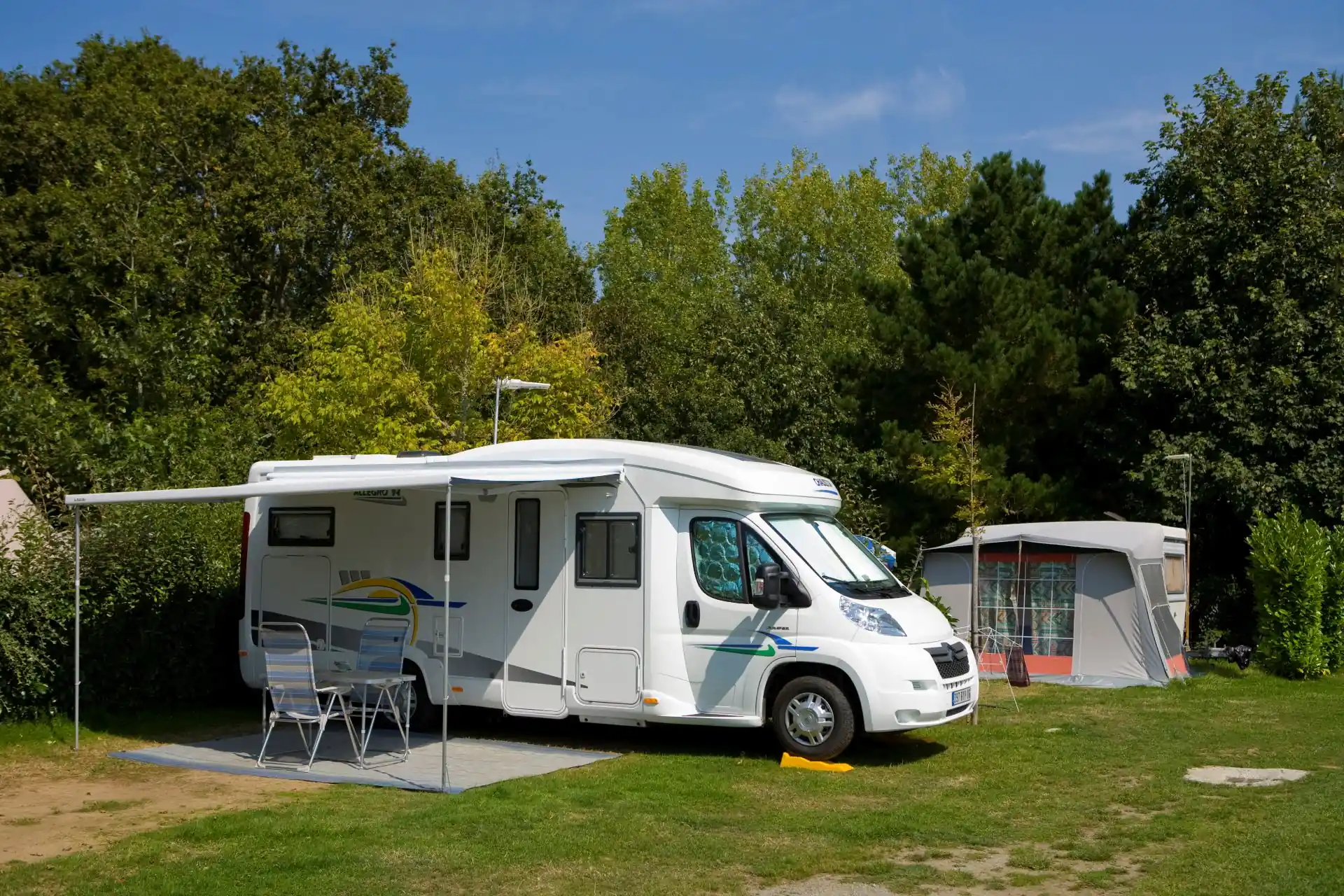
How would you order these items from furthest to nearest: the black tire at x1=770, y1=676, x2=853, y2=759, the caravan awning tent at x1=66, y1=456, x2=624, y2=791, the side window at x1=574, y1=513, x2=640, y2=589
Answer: the side window at x1=574, y1=513, x2=640, y2=589, the black tire at x1=770, y1=676, x2=853, y2=759, the caravan awning tent at x1=66, y1=456, x2=624, y2=791

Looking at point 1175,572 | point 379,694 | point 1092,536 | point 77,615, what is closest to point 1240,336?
point 1175,572

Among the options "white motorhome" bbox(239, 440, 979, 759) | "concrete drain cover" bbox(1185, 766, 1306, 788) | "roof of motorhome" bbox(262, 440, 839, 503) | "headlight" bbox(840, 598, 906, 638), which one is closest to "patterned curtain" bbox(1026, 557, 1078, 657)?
"white motorhome" bbox(239, 440, 979, 759)

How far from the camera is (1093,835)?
7.82 m

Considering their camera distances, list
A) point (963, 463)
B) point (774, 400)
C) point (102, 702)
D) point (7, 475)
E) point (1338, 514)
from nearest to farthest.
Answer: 1. point (102, 702)
2. point (7, 475)
3. point (963, 463)
4. point (1338, 514)
5. point (774, 400)

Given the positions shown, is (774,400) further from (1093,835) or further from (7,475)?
(1093,835)

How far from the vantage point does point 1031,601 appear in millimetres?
17500

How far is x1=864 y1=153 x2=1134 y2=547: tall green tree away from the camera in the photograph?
2311 centimetres

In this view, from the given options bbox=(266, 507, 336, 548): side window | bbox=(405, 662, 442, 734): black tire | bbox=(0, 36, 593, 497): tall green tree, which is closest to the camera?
bbox=(405, 662, 442, 734): black tire

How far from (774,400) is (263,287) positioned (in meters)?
11.5

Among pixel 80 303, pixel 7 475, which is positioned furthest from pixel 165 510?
pixel 80 303

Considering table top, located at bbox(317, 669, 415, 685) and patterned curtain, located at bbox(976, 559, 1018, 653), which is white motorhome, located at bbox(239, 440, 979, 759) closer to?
table top, located at bbox(317, 669, 415, 685)

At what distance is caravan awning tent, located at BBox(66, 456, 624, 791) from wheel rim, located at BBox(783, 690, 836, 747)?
2295mm

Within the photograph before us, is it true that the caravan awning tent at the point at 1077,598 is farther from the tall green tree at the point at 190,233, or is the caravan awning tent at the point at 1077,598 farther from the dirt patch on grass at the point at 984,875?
the tall green tree at the point at 190,233

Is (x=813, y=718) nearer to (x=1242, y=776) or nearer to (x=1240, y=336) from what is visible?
(x=1242, y=776)
